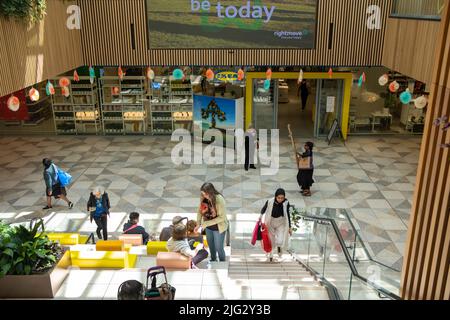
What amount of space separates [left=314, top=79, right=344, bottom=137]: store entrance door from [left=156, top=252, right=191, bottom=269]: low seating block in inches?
404

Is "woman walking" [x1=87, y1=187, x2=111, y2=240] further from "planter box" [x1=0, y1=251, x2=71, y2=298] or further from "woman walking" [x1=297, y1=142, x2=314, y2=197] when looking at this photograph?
"woman walking" [x1=297, y1=142, x2=314, y2=197]

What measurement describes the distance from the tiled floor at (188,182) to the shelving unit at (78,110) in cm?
72

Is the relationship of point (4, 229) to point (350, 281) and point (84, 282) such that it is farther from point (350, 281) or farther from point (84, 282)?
point (350, 281)

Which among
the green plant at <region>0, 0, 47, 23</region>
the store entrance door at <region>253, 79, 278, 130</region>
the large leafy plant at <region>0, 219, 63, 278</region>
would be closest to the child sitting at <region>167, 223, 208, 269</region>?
the large leafy plant at <region>0, 219, 63, 278</region>

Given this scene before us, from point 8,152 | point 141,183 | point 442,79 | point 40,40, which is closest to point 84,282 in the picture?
point 442,79

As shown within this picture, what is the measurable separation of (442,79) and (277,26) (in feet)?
29.1

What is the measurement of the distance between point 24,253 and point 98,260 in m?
1.18

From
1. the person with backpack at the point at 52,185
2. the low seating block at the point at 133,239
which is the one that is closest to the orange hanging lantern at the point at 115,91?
the person with backpack at the point at 52,185

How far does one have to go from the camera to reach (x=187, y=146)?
14.9 meters

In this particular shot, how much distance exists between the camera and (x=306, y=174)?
10836mm

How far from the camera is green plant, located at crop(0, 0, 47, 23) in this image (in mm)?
8602

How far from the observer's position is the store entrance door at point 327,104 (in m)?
15.4

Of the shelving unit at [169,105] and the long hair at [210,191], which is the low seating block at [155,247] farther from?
the shelving unit at [169,105]
